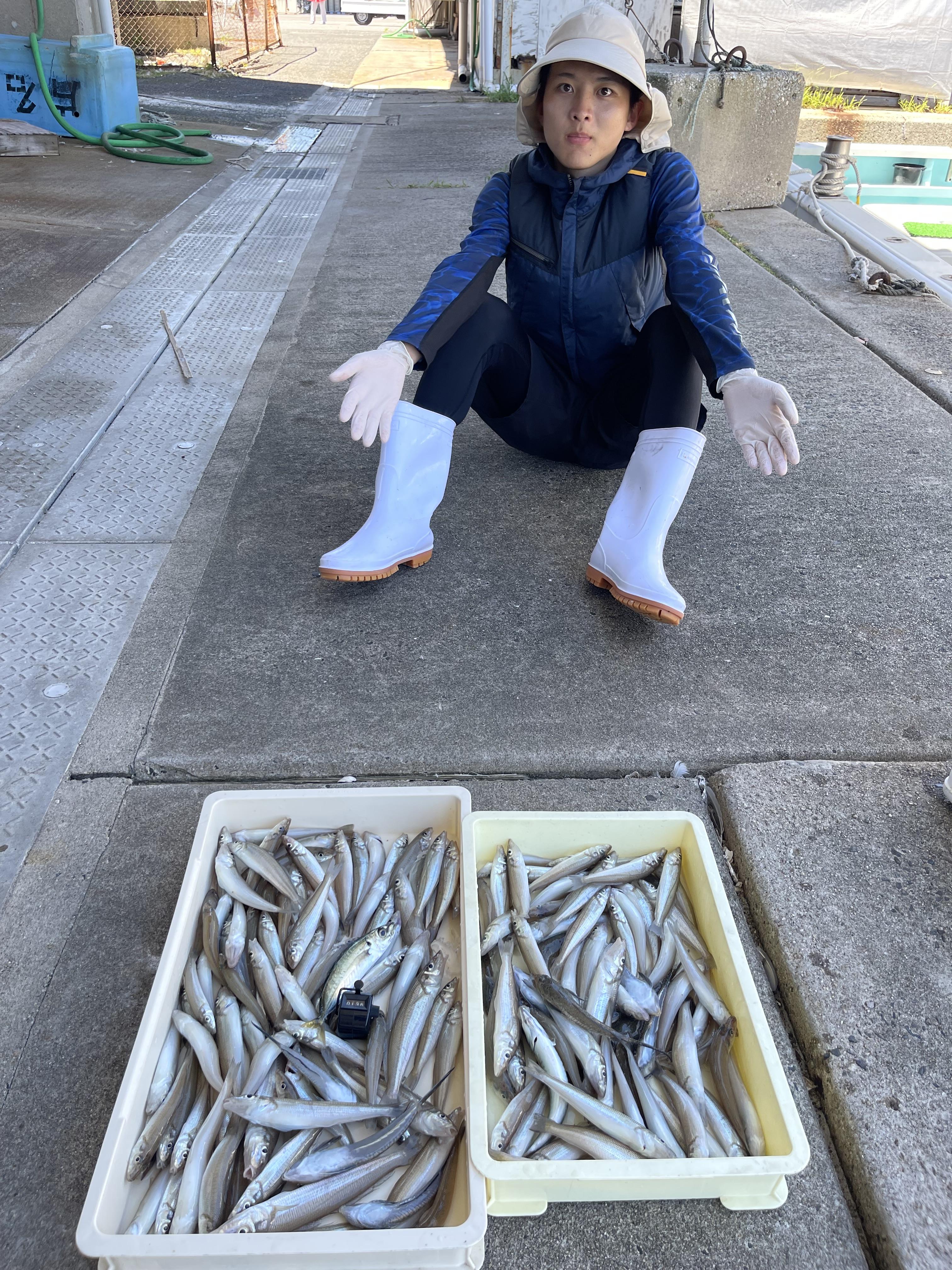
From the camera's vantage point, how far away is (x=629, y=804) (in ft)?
6.45

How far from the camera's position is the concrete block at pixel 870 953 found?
1330 millimetres

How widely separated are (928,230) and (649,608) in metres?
11.2

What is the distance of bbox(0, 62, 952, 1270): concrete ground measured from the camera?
1.36 meters

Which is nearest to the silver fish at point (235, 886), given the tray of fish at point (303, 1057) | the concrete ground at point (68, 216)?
the tray of fish at point (303, 1057)

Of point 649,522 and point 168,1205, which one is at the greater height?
point 649,522

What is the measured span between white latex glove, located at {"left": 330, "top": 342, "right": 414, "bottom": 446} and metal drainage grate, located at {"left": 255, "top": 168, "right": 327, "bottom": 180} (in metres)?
6.58

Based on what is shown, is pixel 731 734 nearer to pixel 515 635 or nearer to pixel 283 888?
pixel 515 635

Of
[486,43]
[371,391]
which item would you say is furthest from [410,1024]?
[486,43]

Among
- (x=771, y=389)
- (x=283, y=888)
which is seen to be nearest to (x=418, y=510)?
(x=771, y=389)

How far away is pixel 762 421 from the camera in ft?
7.04

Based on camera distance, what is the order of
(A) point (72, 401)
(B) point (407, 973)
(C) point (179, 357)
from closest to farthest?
(B) point (407, 973) → (A) point (72, 401) → (C) point (179, 357)

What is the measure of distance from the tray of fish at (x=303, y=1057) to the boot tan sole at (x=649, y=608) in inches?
34.9

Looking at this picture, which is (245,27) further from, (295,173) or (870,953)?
(870,953)

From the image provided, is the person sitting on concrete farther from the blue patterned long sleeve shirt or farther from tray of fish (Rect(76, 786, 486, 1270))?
tray of fish (Rect(76, 786, 486, 1270))
